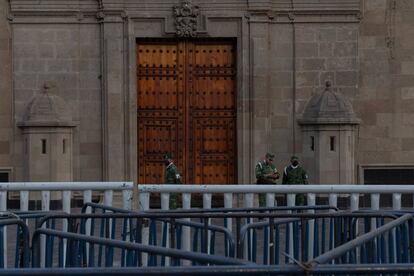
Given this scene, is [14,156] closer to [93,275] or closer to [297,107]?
[297,107]

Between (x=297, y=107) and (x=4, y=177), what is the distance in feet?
20.2

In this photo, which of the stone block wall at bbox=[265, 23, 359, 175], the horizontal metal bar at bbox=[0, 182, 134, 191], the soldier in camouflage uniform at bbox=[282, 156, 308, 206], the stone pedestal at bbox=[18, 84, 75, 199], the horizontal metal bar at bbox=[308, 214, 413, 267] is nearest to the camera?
the horizontal metal bar at bbox=[308, 214, 413, 267]

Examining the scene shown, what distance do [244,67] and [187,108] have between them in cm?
144

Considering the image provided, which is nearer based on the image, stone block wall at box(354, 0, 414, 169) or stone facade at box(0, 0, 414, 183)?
stone facade at box(0, 0, 414, 183)

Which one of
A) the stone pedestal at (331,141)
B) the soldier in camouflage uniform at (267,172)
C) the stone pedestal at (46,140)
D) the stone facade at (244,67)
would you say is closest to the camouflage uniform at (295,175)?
the soldier in camouflage uniform at (267,172)

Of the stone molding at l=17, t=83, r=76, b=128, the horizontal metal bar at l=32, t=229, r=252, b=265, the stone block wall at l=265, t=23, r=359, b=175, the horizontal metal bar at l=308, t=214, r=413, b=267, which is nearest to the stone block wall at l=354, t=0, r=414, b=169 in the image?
the stone block wall at l=265, t=23, r=359, b=175

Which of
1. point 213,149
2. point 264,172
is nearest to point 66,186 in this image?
point 264,172

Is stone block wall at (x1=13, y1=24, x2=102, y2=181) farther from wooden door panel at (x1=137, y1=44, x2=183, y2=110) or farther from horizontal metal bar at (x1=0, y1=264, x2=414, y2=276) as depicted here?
horizontal metal bar at (x1=0, y1=264, x2=414, y2=276)

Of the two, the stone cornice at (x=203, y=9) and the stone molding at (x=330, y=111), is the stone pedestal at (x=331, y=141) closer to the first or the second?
the stone molding at (x=330, y=111)

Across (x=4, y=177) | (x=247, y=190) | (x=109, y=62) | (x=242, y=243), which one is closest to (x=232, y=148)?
(x=109, y=62)

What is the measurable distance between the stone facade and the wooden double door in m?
0.33

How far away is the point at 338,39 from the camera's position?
2345 centimetres

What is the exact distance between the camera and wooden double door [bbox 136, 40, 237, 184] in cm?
2345

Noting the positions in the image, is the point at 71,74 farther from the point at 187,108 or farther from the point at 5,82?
the point at 187,108
